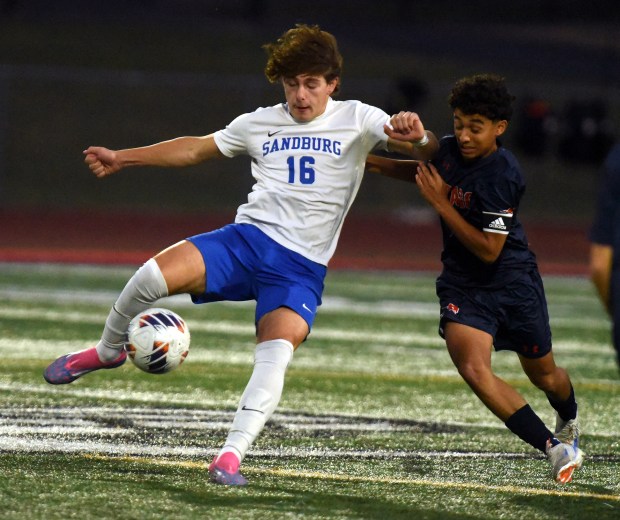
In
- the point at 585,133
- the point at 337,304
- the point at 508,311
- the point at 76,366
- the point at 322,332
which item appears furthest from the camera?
the point at 585,133

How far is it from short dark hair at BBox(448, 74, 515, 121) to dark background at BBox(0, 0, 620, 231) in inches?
724

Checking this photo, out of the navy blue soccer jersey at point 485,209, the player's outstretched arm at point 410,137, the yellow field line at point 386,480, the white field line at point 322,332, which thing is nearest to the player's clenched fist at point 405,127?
the player's outstretched arm at point 410,137

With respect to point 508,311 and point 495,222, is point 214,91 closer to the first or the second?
point 508,311

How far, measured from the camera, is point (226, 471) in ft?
16.8

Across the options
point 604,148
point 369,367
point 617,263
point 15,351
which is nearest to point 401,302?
point 369,367

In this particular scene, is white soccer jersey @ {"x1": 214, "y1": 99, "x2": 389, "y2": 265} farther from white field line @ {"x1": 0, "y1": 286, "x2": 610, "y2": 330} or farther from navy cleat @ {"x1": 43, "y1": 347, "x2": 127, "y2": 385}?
white field line @ {"x1": 0, "y1": 286, "x2": 610, "y2": 330}

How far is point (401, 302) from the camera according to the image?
44.0ft

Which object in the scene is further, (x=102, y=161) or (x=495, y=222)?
(x=102, y=161)

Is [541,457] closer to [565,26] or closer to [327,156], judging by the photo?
[327,156]

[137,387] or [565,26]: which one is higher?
[565,26]

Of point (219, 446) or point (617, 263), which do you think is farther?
point (219, 446)

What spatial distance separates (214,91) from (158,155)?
21997 millimetres

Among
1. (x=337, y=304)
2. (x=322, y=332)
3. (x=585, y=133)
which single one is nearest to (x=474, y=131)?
(x=322, y=332)

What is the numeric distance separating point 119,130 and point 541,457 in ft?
71.2
